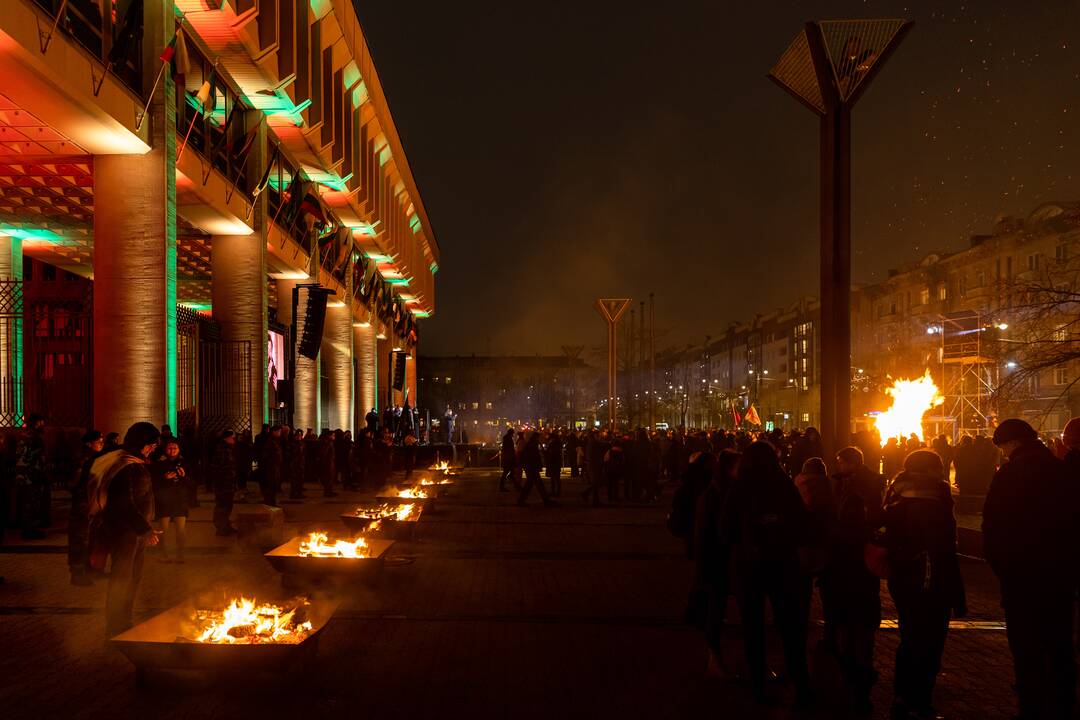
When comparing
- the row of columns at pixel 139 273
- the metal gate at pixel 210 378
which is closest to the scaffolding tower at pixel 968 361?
the metal gate at pixel 210 378

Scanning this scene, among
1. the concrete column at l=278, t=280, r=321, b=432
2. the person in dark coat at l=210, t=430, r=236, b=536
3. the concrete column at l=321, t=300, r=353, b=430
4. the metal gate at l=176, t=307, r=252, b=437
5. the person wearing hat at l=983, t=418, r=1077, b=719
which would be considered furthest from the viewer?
the concrete column at l=321, t=300, r=353, b=430

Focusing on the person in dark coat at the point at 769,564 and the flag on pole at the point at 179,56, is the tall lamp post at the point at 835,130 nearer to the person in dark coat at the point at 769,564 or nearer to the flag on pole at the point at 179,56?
the person in dark coat at the point at 769,564

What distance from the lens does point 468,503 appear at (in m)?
23.1

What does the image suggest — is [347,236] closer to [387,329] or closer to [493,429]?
[387,329]

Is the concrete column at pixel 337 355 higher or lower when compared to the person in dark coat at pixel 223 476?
higher

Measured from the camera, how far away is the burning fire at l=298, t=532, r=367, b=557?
1037 cm

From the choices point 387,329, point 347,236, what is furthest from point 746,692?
point 387,329

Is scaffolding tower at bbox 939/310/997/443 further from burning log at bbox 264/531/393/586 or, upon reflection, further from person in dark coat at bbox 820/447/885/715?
person in dark coat at bbox 820/447/885/715

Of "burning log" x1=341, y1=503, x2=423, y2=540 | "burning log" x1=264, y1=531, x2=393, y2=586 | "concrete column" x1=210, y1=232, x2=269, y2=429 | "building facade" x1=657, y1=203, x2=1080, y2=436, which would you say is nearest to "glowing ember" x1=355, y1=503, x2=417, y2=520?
"burning log" x1=341, y1=503, x2=423, y2=540

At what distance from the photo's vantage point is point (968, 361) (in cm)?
3158

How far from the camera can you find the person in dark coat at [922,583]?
19.2 ft

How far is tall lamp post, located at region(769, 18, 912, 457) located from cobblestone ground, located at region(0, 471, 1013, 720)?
2904 millimetres

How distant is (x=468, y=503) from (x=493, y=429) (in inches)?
3017

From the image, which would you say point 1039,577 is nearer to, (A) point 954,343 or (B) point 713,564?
(B) point 713,564
